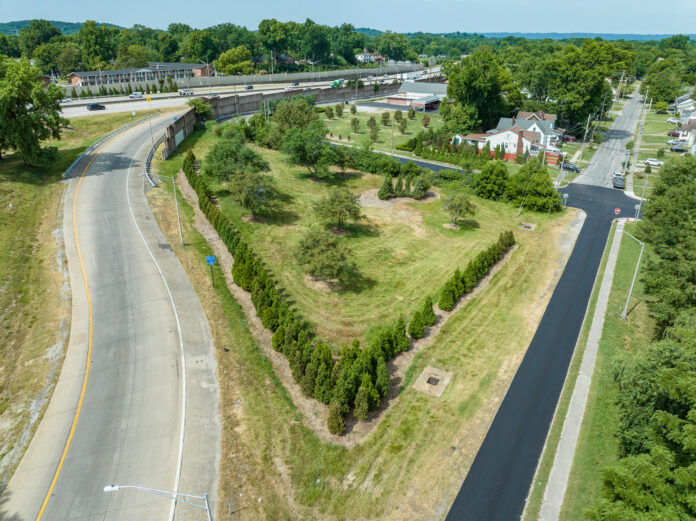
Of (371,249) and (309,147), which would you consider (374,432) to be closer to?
(371,249)

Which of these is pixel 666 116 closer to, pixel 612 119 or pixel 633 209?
pixel 612 119

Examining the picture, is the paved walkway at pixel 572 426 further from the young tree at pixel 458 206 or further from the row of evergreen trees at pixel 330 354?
the young tree at pixel 458 206

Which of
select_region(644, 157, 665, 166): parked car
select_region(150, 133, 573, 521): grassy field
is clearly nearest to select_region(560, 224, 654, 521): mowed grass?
select_region(150, 133, 573, 521): grassy field

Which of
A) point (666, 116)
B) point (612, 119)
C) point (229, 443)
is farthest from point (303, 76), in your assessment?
point (229, 443)

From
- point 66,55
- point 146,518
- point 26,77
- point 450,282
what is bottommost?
point 146,518

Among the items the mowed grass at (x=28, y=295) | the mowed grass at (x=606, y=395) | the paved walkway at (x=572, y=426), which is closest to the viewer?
the paved walkway at (x=572, y=426)

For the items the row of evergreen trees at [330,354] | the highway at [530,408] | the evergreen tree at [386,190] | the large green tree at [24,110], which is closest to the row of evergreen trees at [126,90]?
the large green tree at [24,110]

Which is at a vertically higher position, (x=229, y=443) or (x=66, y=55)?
(x=66, y=55)
